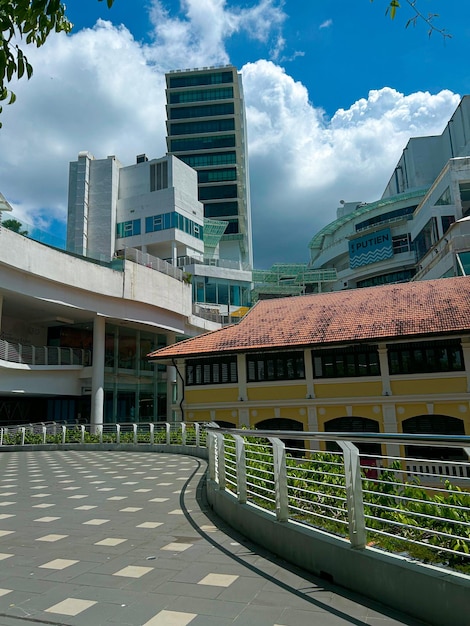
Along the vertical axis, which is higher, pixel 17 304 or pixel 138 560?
pixel 17 304

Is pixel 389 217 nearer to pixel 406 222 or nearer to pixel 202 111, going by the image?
pixel 406 222

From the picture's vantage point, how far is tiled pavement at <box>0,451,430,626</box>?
3.42 meters

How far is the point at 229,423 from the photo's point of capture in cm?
2208

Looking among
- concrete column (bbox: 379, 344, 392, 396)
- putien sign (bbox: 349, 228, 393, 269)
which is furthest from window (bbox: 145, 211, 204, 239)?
concrete column (bbox: 379, 344, 392, 396)

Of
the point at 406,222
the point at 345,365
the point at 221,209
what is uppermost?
the point at 221,209

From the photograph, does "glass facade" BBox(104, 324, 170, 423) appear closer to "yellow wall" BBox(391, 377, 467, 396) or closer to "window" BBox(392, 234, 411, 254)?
"yellow wall" BBox(391, 377, 467, 396)

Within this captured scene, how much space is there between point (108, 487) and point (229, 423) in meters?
12.6

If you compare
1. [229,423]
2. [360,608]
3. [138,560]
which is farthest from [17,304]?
[360,608]

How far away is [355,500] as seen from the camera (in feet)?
13.0

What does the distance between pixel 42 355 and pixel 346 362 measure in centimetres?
1616

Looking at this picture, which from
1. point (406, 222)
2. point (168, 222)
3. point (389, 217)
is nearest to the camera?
point (168, 222)

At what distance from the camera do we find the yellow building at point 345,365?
1884cm

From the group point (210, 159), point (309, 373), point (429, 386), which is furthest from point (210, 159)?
point (429, 386)

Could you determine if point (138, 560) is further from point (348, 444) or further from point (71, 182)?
point (71, 182)
